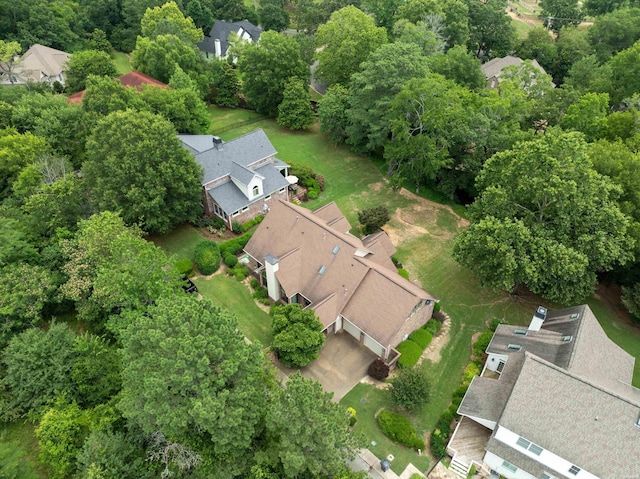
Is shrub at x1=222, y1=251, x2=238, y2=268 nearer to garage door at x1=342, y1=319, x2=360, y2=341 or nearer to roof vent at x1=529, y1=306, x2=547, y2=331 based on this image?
garage door at x1=342, y1=319, x2=360, y2=341

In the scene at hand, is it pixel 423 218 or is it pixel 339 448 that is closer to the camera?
pixel 339 448

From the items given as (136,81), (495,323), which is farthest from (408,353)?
(136,81)

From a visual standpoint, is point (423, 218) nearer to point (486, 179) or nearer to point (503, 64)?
point (486, 179)

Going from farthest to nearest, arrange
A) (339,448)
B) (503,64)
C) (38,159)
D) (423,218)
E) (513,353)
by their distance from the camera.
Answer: (503,64) → (423,218) → (38,159) → (513,353) → (339,448)

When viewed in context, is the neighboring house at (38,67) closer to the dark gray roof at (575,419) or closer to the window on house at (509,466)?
the dark gray roof at (575,419)

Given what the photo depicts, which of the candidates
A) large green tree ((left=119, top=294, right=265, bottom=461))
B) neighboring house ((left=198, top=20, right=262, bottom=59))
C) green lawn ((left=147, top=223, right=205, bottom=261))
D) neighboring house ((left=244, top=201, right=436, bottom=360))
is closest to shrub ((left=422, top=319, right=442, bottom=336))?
neighboring house ((left=244, top=201, right=436, bottom=360))

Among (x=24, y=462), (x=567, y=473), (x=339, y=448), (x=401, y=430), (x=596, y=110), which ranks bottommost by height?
(x=24, y=462)

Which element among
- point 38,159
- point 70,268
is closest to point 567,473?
point 70,268
